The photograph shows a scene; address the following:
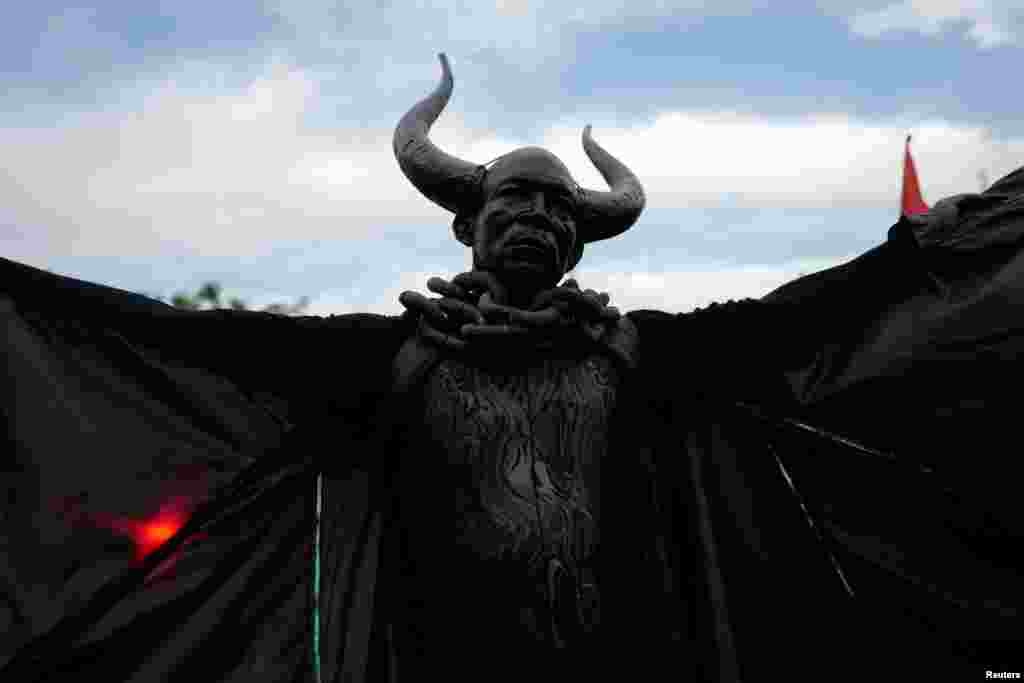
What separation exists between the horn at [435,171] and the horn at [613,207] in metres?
0.43

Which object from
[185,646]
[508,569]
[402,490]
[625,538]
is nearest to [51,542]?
[185,646]

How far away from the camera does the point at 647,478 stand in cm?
366

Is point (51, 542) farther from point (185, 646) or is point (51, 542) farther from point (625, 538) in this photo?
point (625, 538)

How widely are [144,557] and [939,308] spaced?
2.85m

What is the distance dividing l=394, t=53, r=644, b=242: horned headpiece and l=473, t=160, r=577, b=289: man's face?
→ 0.09m

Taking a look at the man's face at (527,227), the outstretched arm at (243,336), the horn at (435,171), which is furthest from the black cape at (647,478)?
the horn at (435,171)

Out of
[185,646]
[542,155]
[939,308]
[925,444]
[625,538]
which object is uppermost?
[542,155]

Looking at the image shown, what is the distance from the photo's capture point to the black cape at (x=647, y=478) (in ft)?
10.6

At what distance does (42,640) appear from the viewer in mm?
3043

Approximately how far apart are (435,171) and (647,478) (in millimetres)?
1358

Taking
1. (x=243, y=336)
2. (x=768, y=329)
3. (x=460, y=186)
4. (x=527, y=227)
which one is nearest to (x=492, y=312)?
(x=527, y=227)

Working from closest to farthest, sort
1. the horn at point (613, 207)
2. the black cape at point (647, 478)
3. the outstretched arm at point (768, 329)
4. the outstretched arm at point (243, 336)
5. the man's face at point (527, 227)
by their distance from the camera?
the black cape at point (647, 478), the outstretched arm at point (243, 336), the man's face at point (527, 227), the outstretched arm at point (768, 329), the horn at point (613, 207)

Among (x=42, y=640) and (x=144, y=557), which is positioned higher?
(x=144, y=557)

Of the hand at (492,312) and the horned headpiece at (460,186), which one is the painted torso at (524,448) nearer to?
the hand at (492,312)
